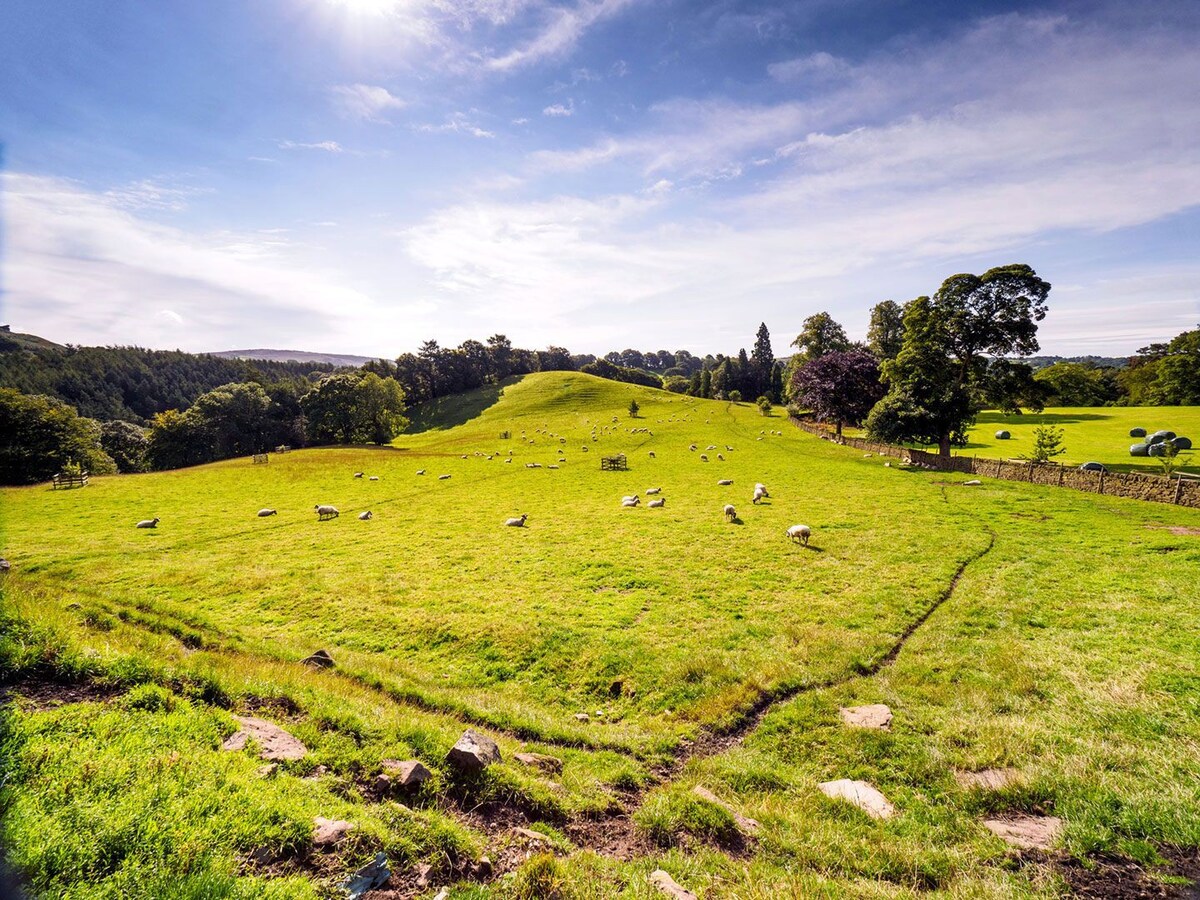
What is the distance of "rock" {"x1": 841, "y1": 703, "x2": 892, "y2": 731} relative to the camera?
9.91 m

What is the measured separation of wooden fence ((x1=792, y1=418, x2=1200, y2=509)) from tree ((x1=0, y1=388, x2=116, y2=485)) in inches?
3633

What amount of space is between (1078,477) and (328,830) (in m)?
47.0

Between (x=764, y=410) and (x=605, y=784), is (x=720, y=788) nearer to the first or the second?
(x=605, y=784)

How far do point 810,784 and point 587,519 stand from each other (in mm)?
21475

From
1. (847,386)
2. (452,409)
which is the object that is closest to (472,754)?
(847,386)

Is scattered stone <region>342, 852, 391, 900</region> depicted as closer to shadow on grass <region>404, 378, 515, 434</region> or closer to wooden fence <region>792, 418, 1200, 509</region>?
wooden fence <region>792, 418, 1200, 509</region>

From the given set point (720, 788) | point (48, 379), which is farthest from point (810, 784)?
point (48, 379)

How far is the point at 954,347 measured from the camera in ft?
146

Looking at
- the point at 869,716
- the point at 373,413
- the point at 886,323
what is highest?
the point at 886,323

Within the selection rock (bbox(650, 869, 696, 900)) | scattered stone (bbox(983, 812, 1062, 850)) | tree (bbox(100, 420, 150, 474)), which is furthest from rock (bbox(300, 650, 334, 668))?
tree (bbox(100, 420, 150, 474))

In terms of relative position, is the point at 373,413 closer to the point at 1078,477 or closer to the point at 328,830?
the point at 328,830

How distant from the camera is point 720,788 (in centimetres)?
836

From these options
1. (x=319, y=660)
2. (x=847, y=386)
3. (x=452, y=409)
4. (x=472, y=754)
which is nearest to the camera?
(x=472, y=754)

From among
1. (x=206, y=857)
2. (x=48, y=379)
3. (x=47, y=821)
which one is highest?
(x=48, y=379)
